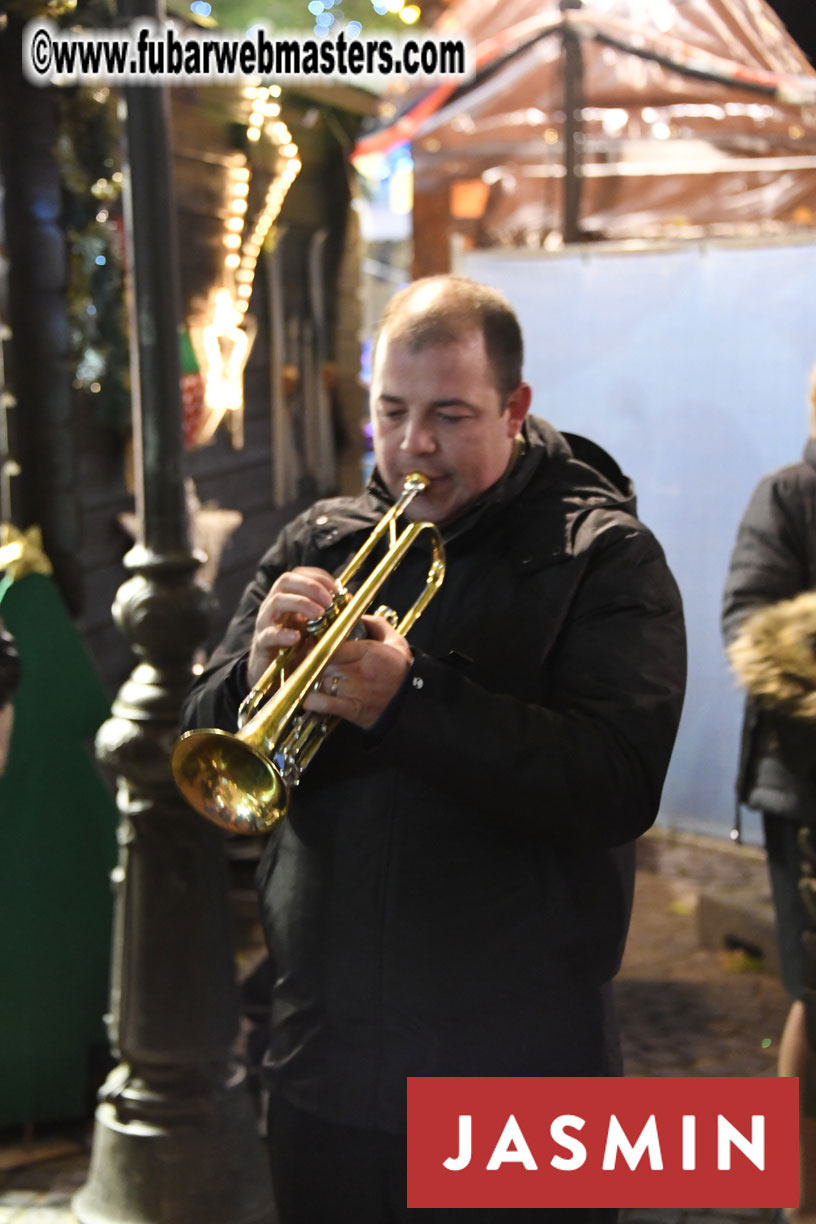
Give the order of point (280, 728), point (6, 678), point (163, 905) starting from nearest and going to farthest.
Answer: point (280, 728), point (6, 678), point (163, 905)

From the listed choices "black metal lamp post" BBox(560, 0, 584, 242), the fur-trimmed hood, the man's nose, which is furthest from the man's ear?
"black metal lamp post" BBox(560, 0, 584, 242)

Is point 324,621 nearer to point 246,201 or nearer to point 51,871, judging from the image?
point 51,871

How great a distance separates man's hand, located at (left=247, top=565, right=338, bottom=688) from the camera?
6.78 ft

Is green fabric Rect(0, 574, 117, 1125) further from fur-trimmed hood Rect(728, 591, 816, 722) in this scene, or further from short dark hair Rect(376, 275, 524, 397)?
short dark hair Rect(376, 275, 524, 397)

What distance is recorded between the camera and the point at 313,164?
7.42 meters

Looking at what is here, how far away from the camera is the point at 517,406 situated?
2309 millimetres

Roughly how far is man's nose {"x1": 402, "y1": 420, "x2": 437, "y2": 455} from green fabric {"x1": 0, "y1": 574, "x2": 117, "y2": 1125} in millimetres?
2298

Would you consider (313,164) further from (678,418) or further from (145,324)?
(145,324)

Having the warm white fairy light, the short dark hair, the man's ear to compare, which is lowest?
the man's ear

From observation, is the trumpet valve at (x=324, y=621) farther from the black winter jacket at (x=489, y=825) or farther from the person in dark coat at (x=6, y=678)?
the person in dark coat at (x=6, y=678)

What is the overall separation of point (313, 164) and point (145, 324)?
4.28 m

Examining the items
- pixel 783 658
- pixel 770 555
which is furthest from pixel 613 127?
pixel 783 658

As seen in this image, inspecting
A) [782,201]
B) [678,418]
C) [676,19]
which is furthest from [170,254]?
[782,201]

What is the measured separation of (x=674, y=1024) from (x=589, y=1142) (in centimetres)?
281
